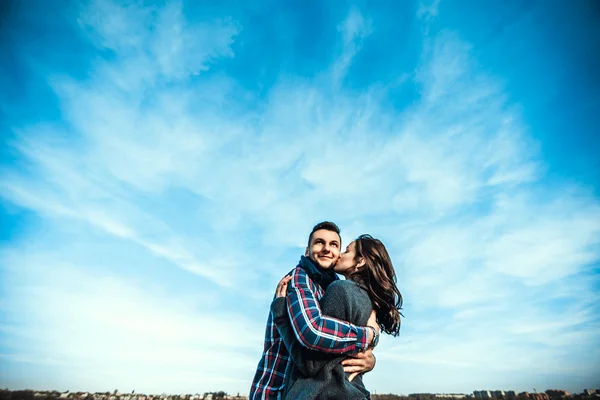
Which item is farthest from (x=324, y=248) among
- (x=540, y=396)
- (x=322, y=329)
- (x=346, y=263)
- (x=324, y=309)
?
(x=540, y=396)

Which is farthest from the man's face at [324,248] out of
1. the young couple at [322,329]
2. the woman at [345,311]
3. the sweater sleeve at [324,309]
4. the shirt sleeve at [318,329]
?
the shirt sleeve at [318,329]

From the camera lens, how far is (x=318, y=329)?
293cm

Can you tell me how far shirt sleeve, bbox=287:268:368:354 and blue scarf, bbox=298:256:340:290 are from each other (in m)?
0.53

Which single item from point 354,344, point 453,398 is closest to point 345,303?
point 354,344

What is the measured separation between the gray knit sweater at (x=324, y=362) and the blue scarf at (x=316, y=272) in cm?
51

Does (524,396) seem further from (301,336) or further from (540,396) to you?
(301,336)

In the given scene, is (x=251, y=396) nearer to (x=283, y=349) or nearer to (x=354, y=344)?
(x=283, y=349)

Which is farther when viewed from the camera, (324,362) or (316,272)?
(316,272)

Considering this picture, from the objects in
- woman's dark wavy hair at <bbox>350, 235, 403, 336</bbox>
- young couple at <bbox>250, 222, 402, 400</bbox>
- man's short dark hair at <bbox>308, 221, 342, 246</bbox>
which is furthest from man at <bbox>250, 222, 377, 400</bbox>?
man's short dark hair at <bbox>308, 221, 342, 246</bbox>

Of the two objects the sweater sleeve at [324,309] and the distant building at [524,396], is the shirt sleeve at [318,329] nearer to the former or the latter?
the sweater sleeve at [324,309]

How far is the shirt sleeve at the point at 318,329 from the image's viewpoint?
9.58ft

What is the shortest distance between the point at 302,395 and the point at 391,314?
1901 millimetres

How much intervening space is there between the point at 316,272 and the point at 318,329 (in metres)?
1.07

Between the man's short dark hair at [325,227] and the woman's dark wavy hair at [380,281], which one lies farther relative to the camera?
the man's short dark hair at [325,227]
